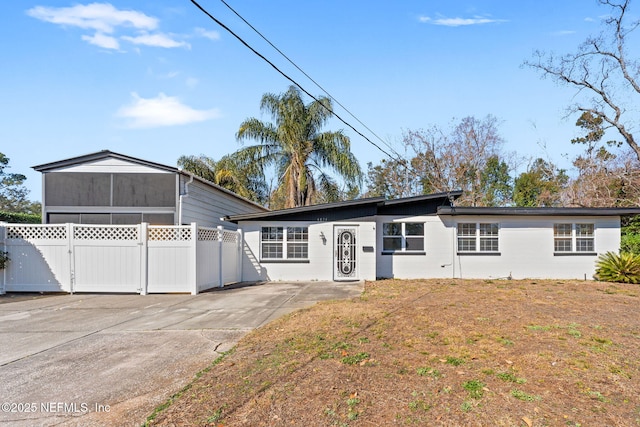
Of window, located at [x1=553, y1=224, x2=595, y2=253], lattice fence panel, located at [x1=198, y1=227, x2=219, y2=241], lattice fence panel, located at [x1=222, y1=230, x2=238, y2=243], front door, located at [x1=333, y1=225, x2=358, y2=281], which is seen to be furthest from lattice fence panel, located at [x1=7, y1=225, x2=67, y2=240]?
window, located at [x1=553, y1=224, x2=595, y2=253]

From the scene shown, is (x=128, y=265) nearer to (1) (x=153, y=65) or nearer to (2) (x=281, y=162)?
(1) (x=153, y=65)

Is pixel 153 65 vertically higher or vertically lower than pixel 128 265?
higher

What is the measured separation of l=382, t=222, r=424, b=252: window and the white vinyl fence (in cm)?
705

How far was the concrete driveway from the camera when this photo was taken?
368 centimetres

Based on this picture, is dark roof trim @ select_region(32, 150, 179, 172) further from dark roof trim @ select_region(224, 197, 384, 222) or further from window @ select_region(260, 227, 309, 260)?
window @ select_region(260, 227, 309, 260)

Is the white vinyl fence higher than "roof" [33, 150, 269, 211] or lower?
lower

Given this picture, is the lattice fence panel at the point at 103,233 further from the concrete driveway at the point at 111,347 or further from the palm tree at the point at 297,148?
the palm tree at the point at 297,148

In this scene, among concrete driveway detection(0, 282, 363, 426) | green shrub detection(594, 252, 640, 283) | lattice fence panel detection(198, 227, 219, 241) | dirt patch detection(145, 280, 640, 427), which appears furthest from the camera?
green shrub detection(594, 252, 640, 283)

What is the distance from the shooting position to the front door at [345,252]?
1427 cm

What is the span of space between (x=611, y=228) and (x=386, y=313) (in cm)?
1208

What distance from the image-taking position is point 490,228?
14992 mm

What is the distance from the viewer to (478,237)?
14.9m

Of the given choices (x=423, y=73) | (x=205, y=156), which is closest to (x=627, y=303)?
(x=423, y=73)

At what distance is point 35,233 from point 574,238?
59.0 feet
